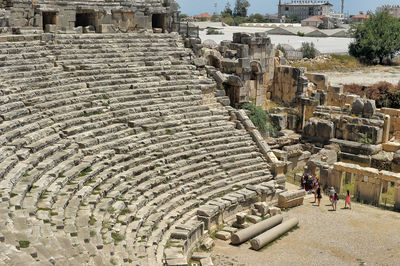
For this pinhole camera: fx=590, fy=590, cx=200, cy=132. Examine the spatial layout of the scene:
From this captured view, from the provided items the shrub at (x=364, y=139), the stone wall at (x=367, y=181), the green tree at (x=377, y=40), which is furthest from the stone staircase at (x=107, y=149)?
the green tree at (x=377, y=40)

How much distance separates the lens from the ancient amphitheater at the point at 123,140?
1102 cm

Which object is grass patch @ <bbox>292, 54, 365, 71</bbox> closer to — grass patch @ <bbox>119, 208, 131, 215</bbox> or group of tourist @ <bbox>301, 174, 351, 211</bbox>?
group of tourist @ <bbox>301, 174, 351, 211</bbox>

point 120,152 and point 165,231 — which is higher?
point 120,152

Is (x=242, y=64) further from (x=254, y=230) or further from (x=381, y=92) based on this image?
(x=381, y=92)

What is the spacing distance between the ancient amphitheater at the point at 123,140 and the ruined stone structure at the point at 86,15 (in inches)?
1.7

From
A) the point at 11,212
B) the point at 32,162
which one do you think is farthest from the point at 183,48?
the point at 11,212

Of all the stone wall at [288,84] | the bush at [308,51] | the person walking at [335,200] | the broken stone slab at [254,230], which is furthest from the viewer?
the bush at [308,51]

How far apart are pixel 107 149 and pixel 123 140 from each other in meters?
0.69

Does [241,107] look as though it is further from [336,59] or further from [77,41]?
[336,59]

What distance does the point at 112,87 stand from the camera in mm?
16984

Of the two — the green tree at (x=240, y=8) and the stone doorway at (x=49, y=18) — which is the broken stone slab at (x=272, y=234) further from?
the green tree at (x=240, y=8)

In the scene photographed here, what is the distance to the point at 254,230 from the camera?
14422mm

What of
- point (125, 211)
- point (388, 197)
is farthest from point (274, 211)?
point (125, 211)

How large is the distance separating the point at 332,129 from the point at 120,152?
10.3 metres
